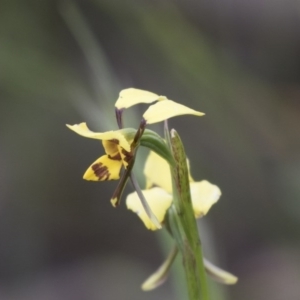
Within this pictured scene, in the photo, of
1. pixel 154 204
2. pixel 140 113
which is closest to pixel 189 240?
pixel 154 204

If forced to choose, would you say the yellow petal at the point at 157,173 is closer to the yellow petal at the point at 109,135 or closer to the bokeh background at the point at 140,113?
the yellow petal at the point at 109,135

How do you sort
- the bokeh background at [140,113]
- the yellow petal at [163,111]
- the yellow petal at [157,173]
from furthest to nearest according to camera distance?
the bokeh background at [140,113] < the yellow petal at [157,173] < the yellow petal at [163,111]

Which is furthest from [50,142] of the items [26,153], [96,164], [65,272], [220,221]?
[96,164]

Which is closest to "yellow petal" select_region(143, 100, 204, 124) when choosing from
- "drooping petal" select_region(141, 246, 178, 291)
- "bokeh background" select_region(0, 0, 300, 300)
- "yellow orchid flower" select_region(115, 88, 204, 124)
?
"yellow orchid flower" select_region(115, 88, 204, 124)

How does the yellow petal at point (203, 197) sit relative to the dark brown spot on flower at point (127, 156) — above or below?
below

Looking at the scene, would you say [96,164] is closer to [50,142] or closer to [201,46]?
[201,46]

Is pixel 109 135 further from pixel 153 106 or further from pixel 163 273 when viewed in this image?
pixel 163 273

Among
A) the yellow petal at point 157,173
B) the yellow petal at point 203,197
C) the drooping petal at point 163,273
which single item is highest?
the yellow petal at point 157,173

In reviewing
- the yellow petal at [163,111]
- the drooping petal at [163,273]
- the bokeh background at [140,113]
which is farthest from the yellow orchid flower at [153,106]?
the bokeh background at [140,113]
